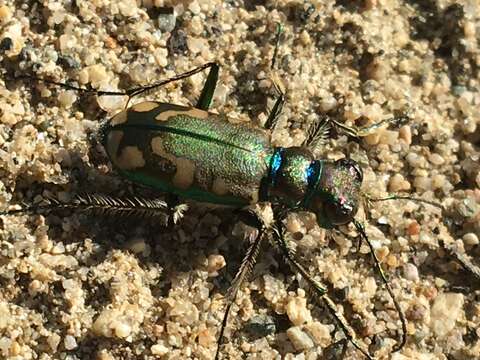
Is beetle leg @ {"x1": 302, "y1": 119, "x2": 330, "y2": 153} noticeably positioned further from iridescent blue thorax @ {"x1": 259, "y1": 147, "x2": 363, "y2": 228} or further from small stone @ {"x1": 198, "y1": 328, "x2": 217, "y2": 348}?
small stone @ {"x1": 198, "y1": 328, "x2": 217, "y2": 348}

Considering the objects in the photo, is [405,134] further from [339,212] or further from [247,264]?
[247,264]

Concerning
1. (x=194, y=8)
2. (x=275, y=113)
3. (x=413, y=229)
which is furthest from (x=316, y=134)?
(x=194, y=8)

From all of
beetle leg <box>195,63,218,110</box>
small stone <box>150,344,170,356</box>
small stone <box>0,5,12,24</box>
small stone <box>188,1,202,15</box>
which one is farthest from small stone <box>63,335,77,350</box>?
small stone <box>188,1,202,15</box>

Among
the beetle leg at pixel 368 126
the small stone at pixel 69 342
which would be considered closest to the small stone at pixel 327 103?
the beetle leg at pixel 368 126

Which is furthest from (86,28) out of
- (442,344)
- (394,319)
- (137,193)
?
(442,344)

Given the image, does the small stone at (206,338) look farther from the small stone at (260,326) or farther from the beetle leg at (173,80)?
the beetle leg at (173,80)

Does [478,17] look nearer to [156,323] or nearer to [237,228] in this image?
[237,228]
